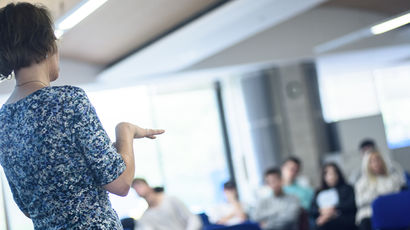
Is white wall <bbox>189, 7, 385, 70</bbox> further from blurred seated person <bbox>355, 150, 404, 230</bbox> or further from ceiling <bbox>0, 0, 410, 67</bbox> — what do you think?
blurred seated person <bbox>355, 150, 404, 230</bbox>

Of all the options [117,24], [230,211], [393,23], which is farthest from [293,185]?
[117,24]

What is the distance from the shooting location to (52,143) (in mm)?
1271

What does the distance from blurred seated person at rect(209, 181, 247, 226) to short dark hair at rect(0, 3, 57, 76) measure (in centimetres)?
672

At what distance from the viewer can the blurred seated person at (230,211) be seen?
796 cm

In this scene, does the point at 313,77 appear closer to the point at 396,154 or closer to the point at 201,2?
the point at 396,154

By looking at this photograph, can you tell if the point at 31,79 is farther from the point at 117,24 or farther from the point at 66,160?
the point at 117,24

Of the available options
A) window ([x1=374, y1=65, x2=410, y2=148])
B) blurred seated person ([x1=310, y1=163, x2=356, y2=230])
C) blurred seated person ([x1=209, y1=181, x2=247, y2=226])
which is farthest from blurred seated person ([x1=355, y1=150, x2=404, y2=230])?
window ([x1=374, y1=65, x2=410, y2=148])

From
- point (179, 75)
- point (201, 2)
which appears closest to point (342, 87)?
point (179, 75)

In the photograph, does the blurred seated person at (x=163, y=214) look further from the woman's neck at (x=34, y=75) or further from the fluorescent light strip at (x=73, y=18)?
the woman's neck at (x=34, y=75)

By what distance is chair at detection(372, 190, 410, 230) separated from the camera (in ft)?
17.9

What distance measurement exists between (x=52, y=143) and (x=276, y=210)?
583 cm

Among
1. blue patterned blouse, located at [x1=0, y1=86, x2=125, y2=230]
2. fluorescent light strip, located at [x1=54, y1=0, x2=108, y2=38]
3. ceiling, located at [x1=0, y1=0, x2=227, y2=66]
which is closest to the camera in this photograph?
blue patterned blouse, located at [x1=0, y1=86, x2=125, y2=230]

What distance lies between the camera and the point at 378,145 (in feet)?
35.1

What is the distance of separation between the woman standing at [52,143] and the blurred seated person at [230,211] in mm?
6698
